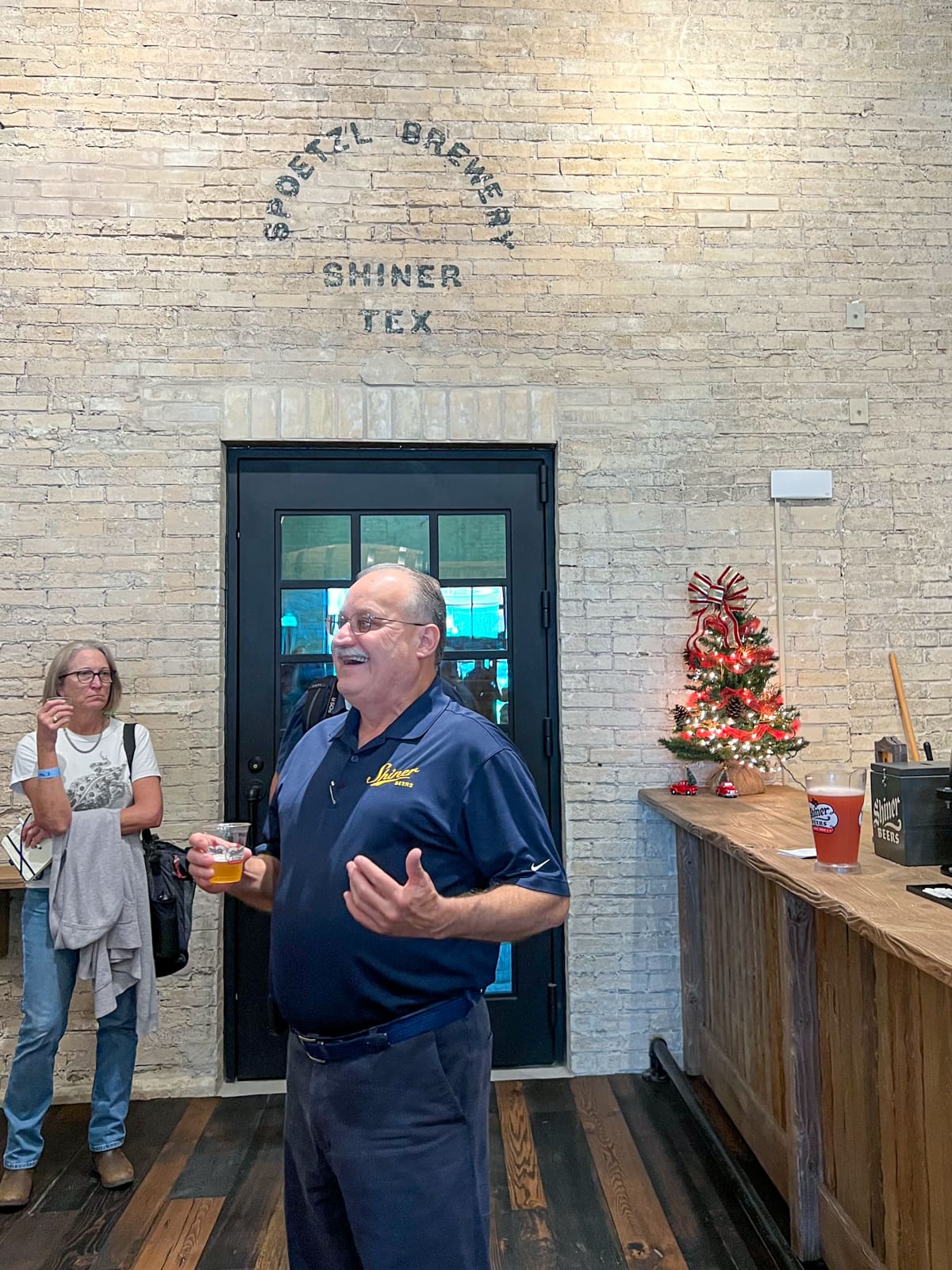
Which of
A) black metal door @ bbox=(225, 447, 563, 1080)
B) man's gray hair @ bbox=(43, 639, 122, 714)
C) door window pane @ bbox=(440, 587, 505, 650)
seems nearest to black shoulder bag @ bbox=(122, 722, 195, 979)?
man's gray hair @ bbox=(43, 639, 122, 714)

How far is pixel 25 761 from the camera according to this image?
2.97 m

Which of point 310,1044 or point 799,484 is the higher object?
point 799,484

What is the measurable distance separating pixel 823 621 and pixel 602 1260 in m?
2.53

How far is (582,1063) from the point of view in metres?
3.68

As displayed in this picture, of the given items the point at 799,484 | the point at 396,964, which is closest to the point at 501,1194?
the point at 396,964

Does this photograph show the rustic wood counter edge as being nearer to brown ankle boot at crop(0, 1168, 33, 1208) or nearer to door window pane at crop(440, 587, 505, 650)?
door window pane at crop(440, 587, 505, 650)

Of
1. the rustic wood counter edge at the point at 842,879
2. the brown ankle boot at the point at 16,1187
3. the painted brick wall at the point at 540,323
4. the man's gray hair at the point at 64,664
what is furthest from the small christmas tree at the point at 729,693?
the brown ankle boot at the point at 16,1187

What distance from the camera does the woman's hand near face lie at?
2.81m

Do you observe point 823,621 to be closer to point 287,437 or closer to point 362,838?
point 287,437

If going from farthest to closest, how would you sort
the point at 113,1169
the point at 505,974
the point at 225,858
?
1. the point at 505,974
2. the point at 113,1169
3. the point at 225,858

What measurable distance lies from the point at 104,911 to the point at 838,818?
2271 millimetres

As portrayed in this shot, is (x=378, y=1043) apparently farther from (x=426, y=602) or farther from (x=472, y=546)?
(x=472, y=546)

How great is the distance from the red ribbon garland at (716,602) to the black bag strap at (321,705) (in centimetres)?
179

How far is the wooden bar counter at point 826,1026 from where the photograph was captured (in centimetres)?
182
